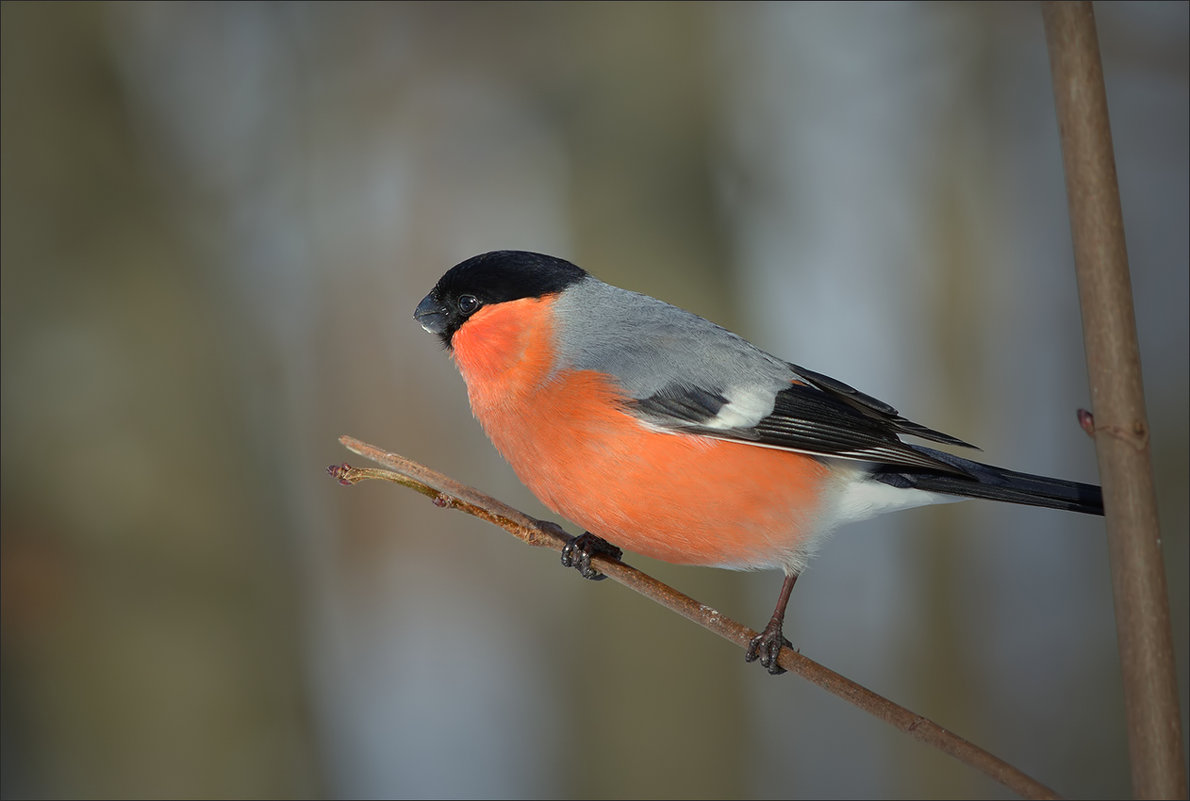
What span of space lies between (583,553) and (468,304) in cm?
56

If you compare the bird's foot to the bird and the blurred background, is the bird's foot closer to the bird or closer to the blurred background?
the bird

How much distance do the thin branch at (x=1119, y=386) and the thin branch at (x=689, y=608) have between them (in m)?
0.18

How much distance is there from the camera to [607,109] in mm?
3941

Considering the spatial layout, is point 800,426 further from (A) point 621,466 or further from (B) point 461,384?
(B) point 461,384

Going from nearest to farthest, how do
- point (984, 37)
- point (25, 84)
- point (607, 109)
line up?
point (25, 84), point (607, 109), point (984, 37)

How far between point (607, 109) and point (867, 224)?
1.53 m

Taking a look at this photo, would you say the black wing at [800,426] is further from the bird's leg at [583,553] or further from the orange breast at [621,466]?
the bird's leg at [583,553]

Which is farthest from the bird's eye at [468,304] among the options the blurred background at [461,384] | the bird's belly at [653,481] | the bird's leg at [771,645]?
the blurred background at [461,384]

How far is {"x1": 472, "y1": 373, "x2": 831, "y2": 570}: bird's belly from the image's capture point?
1.87m

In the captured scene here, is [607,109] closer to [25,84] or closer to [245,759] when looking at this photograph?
[25,84]

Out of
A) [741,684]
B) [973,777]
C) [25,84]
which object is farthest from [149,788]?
[973,777]

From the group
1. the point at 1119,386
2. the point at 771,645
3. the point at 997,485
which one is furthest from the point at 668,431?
the point at 1119,386

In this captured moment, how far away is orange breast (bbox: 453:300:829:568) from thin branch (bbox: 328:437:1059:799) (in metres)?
0.16

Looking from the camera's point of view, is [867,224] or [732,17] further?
[867,224]
